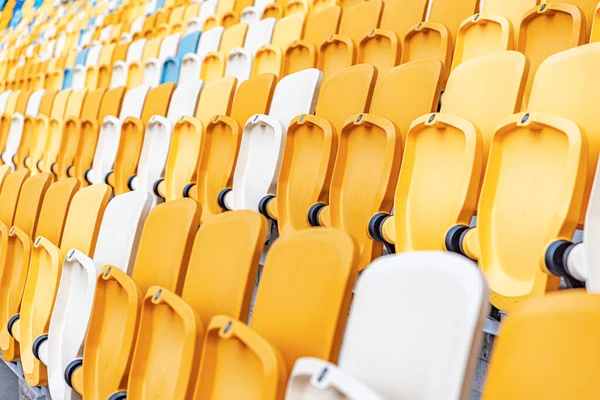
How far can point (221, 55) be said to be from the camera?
1023 mm

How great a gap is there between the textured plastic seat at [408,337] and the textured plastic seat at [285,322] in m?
0.01

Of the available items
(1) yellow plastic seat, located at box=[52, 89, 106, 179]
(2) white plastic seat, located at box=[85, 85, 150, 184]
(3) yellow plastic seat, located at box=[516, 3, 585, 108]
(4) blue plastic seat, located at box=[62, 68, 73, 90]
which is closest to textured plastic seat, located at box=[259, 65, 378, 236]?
(3) yellow plastic seat, located at box=[516, 3, 585, 108]

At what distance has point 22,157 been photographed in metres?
1.18

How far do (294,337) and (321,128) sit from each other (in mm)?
269

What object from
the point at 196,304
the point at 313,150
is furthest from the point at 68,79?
the point at 196,304

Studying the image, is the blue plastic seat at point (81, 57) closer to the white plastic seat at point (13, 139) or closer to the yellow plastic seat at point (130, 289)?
the white plastic seat at point (13, 139)

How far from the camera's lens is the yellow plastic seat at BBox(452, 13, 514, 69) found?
0.58 meters

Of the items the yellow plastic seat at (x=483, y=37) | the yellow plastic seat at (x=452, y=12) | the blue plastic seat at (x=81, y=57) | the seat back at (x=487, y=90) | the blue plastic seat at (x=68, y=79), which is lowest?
the seat back at (x=487, y=90)

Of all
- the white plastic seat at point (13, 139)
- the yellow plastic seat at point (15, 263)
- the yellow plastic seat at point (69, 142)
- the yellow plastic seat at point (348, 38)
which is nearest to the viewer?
the yellow plastic seat at point (15, 263)

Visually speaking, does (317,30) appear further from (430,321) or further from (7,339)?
(430,321)

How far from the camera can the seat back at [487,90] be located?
0.45m

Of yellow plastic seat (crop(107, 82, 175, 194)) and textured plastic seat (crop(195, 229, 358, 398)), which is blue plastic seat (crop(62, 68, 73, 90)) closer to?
yellow plastic seat (crop(107, 82, 175, 194))

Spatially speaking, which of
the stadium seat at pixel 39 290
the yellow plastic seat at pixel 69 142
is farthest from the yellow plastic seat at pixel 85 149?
the stadium seat at pixel 39 290

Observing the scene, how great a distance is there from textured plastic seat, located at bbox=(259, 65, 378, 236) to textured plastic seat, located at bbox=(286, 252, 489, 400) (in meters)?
0.24
